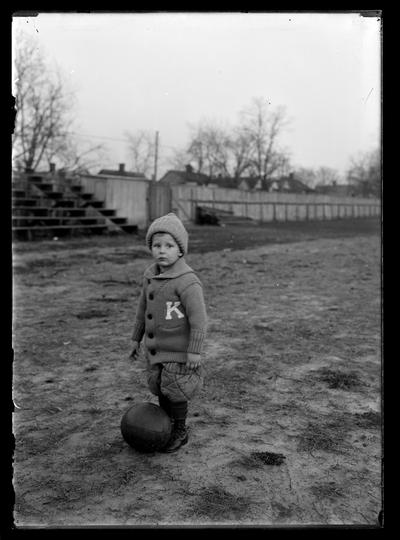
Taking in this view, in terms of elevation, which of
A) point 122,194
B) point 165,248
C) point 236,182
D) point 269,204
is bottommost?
point 165,248

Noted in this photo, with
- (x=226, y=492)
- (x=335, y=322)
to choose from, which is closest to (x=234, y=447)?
(x=226, y=492)

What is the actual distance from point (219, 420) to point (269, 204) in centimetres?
3412

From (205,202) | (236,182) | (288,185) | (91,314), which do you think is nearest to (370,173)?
(205,202)

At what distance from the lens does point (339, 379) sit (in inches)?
157

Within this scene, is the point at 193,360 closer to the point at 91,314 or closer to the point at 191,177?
the point at 91,314

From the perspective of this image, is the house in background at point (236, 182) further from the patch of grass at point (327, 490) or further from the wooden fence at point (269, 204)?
the patch of grass at point (327, 490)

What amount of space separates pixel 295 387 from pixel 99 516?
6.48 ft

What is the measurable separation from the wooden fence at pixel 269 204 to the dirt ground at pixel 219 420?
2009cm

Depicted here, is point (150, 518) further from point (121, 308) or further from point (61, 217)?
point (61, 217)

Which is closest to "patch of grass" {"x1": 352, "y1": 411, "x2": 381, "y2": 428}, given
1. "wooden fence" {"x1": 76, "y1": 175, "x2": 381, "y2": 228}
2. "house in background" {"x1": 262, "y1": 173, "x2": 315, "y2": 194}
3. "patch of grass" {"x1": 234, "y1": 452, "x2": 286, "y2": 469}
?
"patch of grass" {"x1": 234, "y1": 452, "x2": 286, "y2": 469}

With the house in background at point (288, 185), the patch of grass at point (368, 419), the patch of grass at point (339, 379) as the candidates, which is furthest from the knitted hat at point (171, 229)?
the house in background at point (288, 185)
